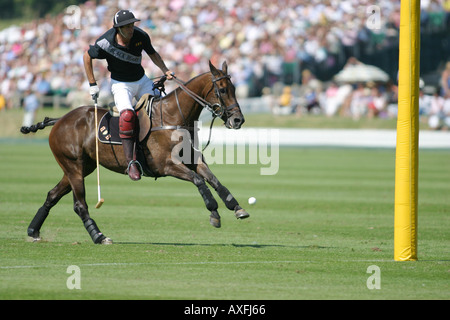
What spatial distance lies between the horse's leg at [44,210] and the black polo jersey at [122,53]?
1.78m

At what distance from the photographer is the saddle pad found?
36.2ft

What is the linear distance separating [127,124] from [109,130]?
49 cm

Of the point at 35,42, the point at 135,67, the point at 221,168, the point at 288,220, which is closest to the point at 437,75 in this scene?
the point at 221,168

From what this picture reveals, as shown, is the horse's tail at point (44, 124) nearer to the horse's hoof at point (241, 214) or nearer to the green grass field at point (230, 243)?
the green grass field at point (230, 243)

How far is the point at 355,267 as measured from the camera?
925 centimetres

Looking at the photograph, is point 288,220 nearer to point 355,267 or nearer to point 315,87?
point 355,267

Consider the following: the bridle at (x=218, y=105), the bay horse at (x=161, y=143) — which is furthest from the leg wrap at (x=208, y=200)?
the bridle at (x=218, y=105)

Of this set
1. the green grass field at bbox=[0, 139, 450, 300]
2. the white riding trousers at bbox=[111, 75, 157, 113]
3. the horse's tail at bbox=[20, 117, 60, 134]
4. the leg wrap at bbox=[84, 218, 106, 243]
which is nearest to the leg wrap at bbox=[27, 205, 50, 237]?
the green grass field at bbox=[0, 139, 450, 300]

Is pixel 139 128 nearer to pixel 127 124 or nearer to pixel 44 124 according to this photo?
pixel 127 124

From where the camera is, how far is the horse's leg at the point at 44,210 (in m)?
11.1

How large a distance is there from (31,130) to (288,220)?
5039mm

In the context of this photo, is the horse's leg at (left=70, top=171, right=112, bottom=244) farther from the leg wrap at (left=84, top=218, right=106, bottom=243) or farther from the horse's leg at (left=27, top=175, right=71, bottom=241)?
the horse's leg at (left=27, top=175, right=71, bottom=241)

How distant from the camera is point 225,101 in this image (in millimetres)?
10602

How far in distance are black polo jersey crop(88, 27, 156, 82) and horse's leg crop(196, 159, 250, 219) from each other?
171 cm
